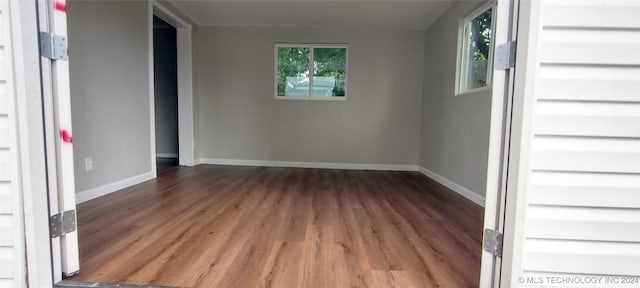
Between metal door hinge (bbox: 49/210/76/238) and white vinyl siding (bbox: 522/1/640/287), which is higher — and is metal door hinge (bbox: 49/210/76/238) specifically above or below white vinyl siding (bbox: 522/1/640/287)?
below

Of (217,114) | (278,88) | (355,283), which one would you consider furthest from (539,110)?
(217,114)

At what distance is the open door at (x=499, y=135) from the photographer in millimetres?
1097

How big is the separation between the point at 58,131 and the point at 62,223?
0.42 meters

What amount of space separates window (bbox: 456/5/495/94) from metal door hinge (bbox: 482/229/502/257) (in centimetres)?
199

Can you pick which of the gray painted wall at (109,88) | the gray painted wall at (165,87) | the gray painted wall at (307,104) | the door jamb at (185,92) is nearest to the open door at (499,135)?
the gray painted wall at (109,88)

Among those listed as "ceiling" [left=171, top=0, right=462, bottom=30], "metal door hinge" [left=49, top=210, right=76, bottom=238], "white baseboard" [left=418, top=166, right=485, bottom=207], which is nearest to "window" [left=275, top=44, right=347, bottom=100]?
"ceiling" [left=171, top=0, right=462, bottom=30]

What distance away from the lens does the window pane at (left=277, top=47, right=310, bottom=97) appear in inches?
181

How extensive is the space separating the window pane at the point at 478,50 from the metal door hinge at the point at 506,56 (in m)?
1.88

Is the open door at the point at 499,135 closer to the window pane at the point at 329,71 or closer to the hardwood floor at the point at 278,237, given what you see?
the hardwood floor at the point at 278,237

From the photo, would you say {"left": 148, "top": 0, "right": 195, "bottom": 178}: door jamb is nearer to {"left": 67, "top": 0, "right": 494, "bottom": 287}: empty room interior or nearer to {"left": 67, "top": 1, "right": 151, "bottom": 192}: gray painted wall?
{"left": 67, "top": 0, "right": 494, "bottom": 287}: empty room interior

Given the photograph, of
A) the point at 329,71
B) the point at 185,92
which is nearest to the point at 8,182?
the point at 185,92

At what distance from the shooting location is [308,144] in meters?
4.67

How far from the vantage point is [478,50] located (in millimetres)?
2951

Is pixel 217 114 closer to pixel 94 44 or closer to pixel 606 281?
pixel 94 44
